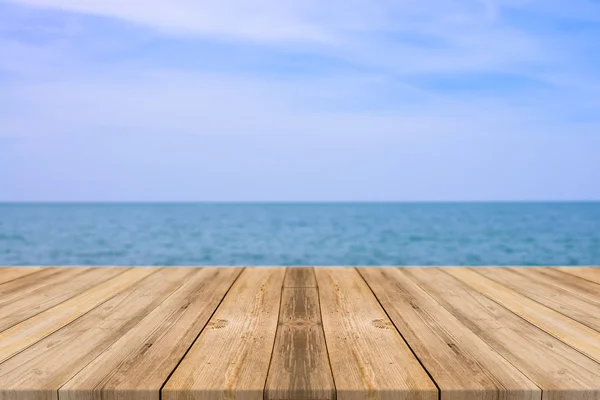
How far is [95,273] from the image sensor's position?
7.57 feet

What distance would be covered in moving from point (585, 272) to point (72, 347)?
7.44 ft

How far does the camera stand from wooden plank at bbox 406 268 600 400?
0.97 meters

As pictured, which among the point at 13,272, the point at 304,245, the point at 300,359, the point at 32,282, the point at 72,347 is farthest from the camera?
the point at 304,245

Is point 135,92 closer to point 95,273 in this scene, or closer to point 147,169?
point 147,169

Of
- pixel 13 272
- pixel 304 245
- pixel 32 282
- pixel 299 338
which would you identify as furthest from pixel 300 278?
pixel 304 245

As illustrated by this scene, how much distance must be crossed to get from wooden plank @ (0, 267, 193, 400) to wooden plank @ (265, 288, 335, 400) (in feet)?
0.90

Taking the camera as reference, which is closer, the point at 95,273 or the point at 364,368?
the point at 364,368

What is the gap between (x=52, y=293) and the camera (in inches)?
73.7

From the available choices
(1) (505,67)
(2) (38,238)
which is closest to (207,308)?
(2) (38,238)

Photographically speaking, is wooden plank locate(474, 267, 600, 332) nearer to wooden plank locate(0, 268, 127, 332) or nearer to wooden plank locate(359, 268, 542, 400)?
wooden plank locate(359, 268, 542, 400)

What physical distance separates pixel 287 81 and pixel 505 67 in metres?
16.2

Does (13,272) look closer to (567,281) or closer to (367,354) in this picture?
(367,354)

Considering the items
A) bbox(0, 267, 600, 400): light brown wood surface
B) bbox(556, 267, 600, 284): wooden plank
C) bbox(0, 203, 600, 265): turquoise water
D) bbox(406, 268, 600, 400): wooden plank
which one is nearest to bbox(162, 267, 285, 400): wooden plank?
bbox(0, 267, 600, 400): light brown wood surface

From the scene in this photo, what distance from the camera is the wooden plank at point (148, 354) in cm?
95
